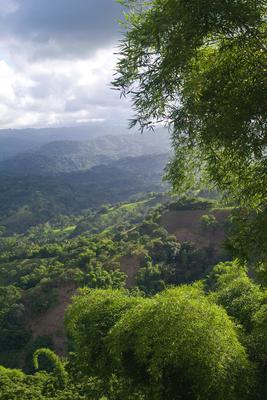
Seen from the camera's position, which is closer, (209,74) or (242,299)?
(209,74)

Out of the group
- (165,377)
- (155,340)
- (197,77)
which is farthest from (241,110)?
(165,377)

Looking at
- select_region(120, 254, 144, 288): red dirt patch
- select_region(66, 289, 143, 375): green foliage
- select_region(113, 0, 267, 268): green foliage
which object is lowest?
select_region(120, 254, 144, 288): red dirt patch

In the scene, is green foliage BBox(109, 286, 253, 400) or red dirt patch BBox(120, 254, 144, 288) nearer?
green foliage BBox(109, 286, 253, 400)

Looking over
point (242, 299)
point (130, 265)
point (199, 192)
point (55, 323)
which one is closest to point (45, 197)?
point (130, 265)

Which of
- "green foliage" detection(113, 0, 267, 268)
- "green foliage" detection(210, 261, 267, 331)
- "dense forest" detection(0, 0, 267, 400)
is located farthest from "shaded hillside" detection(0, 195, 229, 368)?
"green foliage" detection(113, 0, 267, 268)

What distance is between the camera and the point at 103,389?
36.5 feet

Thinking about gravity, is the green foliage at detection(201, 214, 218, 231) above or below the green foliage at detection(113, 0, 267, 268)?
below

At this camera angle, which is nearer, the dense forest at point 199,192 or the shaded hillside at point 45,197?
the dense forest at point 199,192

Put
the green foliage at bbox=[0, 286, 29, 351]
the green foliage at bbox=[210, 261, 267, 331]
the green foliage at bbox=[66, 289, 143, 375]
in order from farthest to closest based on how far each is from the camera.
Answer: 1. the green foliage at bbox=[0, 286, 29, 351]
2. the green foliage at bbox=[210, 261, 267, 331]
3. the green foliage at bbox=[66, 289, 143, 375]

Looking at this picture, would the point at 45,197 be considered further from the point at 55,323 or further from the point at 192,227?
the point at 55,323

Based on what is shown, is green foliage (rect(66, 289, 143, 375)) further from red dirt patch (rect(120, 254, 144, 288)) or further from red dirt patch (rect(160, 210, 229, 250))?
red dirt patch (rect(160, 210, 229, 250))

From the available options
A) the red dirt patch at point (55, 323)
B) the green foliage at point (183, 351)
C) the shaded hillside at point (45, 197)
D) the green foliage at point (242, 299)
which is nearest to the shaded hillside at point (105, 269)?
the red dirt patch at point (55, 323)

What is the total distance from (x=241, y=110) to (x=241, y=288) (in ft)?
19.4

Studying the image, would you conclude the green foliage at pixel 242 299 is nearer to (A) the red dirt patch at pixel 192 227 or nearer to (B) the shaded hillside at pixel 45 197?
(A) the red dirt patch at pixel 192 227
